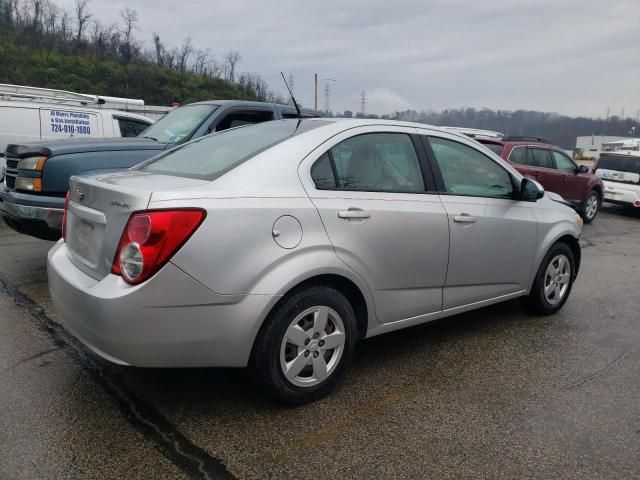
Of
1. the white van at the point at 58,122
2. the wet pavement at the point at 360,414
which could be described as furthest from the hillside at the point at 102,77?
the wet pavement at the point at 360,414

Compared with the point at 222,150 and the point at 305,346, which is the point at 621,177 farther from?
the point at 305,346

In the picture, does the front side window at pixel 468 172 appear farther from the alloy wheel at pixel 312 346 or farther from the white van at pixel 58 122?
the white van at pixel 58 122

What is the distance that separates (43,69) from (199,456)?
189ft

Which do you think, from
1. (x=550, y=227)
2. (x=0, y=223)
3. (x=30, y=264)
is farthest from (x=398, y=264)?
(x=0, y=223)

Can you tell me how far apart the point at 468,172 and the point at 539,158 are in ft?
26.3

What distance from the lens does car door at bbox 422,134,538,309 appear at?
363cm

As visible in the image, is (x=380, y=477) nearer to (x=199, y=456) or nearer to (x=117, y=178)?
(x=199, y=456)

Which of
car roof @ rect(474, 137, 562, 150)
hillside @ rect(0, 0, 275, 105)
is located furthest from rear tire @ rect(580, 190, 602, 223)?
hillside @ rect(0, 0, 275, 105)

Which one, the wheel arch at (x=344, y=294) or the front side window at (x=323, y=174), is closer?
the wheel arch at (x=344, y=294)

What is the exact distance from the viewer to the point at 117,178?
300 centimetres

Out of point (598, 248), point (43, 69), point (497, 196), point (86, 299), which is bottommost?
point (598, 248)

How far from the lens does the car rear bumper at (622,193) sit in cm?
1305

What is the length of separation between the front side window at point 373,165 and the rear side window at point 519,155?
767 cm

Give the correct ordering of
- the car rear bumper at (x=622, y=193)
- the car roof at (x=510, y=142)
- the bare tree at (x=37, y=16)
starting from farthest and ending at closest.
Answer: the bare tree at (x=37, y=16) < the car rear bumper at (x=622, y=193) < the car roof at (x=510, y=142)
